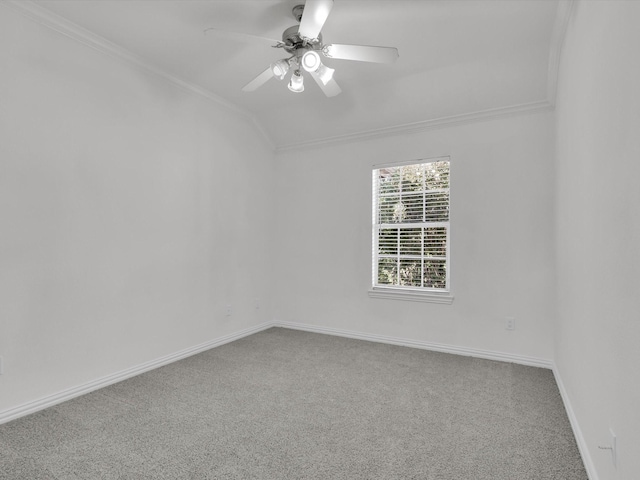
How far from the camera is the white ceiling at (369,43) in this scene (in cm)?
233

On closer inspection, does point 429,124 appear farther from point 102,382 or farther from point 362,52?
point 102,382

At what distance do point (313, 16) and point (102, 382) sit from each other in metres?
2.87

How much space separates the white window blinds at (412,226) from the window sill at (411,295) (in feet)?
0.20

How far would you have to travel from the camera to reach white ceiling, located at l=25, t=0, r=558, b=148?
2328 millimetres

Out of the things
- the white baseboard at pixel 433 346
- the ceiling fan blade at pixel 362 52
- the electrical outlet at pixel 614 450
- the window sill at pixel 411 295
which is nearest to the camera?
the electrical outlet at pixel 614 450

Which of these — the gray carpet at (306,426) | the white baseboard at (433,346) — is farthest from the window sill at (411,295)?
the gray carpet at (306,426)

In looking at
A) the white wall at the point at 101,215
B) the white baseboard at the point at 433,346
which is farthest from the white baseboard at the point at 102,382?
the white baseboard at the point at 433,346

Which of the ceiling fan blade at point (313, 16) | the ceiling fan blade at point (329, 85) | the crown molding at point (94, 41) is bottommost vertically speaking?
the ceiling fan blade at point (329, 85)

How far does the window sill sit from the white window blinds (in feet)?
0.20

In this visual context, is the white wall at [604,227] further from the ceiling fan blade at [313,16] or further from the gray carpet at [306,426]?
the ceiling fan blade at [313,16]

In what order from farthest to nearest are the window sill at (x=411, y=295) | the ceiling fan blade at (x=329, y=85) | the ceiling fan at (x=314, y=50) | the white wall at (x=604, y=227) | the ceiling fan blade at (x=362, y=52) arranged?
the window sill at (x=411, y=295) → the ceiling fan blade at (x=329, y=85) → the ceiling fan blade at (x=362, y=52) → the ceiling fan at (x=314, y=50) → the white wall at (x=604, y=227)

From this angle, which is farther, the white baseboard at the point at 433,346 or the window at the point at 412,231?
the window at the point at 412,231

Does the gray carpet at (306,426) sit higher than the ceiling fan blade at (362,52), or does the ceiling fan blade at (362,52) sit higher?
the ceiling fan blade at (362,52)

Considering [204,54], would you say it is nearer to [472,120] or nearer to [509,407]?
[472,120]
